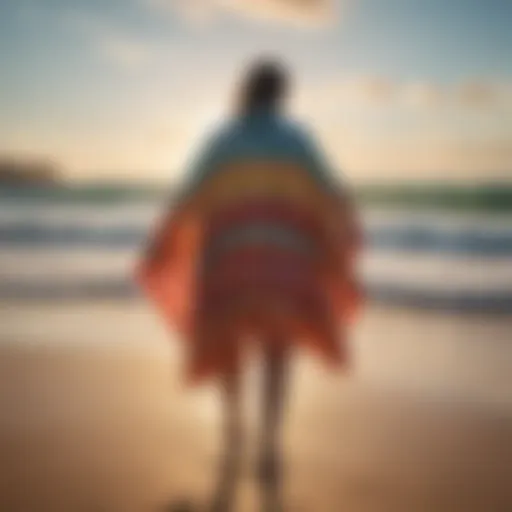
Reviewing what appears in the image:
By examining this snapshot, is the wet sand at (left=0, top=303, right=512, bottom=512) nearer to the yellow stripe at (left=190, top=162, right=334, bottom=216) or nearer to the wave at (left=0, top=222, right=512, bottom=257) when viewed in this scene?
the wave at (left=0, top=222, right=512, bottom=257)

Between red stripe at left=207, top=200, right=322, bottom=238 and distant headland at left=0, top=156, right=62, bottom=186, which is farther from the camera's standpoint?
distant headland at left=0, top=156, right=62, bottom=186

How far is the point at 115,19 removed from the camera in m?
1.60

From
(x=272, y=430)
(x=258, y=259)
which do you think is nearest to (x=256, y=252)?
(x=258, y=259)

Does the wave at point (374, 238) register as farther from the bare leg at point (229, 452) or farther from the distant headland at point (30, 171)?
the bare leg at point (229, 452)

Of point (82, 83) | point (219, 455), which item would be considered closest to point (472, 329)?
point (219, 455)

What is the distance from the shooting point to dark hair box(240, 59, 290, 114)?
155 centimetres

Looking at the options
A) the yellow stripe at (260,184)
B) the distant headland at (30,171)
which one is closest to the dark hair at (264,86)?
the yellow stripe at (260,184)

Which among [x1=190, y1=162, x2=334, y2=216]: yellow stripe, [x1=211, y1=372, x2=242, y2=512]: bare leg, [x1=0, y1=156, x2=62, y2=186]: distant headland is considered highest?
[x1=0, y1=156, x2=62, y2=186]: distant headland

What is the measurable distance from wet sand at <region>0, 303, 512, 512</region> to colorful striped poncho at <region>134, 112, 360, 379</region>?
5 centimetres

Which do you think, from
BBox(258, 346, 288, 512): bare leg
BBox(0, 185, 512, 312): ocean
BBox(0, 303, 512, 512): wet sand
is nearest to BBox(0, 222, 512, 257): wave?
BBox(0, 185, 512, 312): ocean

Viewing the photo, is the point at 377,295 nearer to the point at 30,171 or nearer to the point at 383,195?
the point at 383,195

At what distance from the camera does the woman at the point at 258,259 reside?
4.92ft

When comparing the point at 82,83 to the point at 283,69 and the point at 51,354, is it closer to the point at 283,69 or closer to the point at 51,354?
the point at 283,69

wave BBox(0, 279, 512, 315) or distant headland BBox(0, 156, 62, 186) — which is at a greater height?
distant headland BBox(0, 156, 62, 186)
